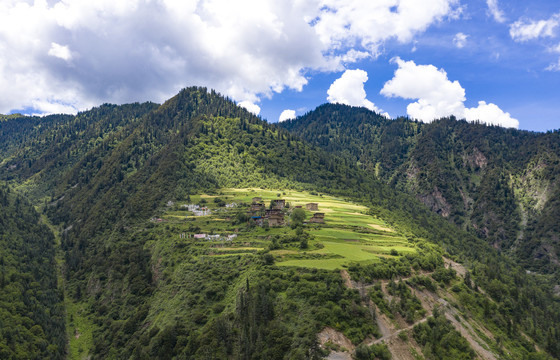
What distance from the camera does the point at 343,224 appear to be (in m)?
123

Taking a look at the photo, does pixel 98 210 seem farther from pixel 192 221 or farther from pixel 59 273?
pixel 192 221

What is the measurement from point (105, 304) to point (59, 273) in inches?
2025

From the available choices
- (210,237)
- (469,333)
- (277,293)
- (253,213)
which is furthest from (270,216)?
(469,333)

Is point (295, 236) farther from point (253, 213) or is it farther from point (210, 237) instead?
point (253, 213)

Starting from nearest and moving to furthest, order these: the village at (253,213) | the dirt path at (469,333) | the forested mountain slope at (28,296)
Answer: the dirt path at (469,333) → the forested mountain slope at (28,296) → the village at (253,213)

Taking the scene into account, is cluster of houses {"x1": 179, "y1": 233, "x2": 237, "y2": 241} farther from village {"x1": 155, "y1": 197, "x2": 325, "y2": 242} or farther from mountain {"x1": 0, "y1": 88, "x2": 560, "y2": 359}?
mountain {"x1": 0, "y1": 88, "x2": 560, "y2": 359}

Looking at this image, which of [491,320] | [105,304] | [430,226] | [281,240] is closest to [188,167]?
[105,304]

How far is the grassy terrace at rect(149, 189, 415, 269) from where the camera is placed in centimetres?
8644

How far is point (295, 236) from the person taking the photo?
101438 millimetres

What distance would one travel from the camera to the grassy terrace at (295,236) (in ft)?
284

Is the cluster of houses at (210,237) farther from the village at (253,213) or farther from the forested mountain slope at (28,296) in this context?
the forested mountain slope at (28,296)

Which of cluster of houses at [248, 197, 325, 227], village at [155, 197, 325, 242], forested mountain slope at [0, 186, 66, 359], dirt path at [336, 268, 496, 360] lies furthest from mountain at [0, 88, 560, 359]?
forested mountain slope at [0, 186, 66, 359]

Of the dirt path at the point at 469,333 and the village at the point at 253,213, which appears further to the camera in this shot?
the village at the point at 253,213

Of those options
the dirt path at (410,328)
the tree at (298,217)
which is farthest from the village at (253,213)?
A: the dirt path at (410,328)
